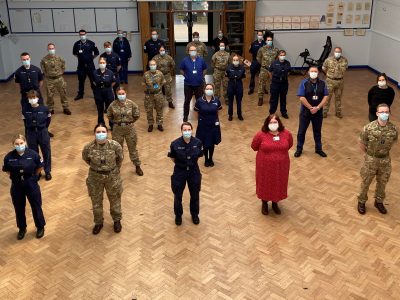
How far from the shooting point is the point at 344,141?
33.5 ft

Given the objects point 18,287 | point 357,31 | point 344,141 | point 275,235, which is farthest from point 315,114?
point 357,31

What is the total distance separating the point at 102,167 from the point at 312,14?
11.1m

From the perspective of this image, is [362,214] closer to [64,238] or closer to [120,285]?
[120,285]

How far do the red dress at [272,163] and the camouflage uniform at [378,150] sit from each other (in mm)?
1086

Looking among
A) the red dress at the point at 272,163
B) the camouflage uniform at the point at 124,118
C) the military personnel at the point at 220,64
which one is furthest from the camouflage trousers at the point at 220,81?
the red dress at the point at 272,163

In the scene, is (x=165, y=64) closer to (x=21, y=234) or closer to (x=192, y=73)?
(x=192, y=73)

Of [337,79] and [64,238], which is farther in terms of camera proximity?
[337,79]

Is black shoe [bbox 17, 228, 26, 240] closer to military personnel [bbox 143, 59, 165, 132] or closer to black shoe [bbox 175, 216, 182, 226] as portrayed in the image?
black shoe [bbox 175, 216, 182, 226]

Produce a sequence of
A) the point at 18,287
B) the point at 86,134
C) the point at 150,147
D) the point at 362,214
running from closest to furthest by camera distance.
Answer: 1. the point at 18,287
2. the point at 362,214
3. the point at 150,147
4. the point at 86,134

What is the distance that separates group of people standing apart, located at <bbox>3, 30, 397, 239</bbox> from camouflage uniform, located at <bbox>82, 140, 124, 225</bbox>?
A: 0.04 feet

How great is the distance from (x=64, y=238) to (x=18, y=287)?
1.12 metres

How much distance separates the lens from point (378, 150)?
6855 mm

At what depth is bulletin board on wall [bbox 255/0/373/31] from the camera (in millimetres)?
15344

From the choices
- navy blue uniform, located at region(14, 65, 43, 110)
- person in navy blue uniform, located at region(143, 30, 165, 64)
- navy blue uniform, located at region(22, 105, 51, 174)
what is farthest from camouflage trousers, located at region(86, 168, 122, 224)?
person in navy blue uniform, located at region(143, 30, 165, 64)
